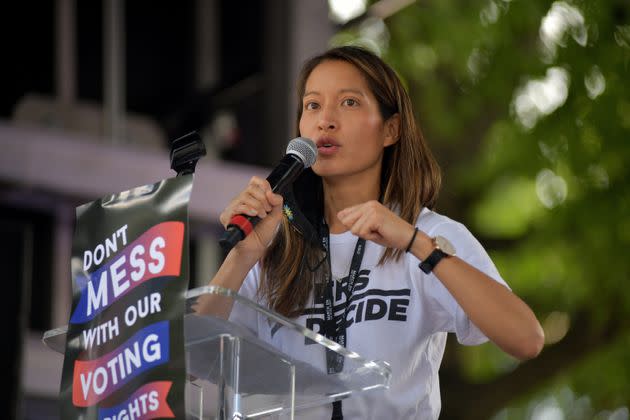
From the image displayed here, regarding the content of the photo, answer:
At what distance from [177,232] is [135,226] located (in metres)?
0.13

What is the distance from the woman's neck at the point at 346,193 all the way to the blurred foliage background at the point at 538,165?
3334mm

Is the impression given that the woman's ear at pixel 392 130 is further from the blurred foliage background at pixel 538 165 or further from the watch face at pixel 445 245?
the blurred foliage background at pixel 538 165

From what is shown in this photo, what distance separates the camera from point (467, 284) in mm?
2449

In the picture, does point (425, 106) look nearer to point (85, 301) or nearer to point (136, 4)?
point (136, 4)

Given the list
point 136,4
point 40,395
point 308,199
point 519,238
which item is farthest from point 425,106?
point 308,199

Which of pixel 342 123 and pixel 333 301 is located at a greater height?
pixel 342 123

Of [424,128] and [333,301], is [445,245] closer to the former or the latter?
[333,301]

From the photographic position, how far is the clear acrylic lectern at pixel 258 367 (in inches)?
87.8

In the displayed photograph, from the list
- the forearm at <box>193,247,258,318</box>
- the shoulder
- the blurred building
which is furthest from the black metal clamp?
the blurred building

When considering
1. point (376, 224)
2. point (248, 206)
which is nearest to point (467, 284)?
point (376, 224)

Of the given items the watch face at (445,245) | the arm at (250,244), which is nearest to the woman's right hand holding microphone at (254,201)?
the arm at (250,244)

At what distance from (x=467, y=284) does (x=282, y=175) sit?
0.43 m

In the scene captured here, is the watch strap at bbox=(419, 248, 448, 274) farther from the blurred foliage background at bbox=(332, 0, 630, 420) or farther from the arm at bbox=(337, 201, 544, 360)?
the blurred foliage background at bbox=(332, 0, 630, 420)

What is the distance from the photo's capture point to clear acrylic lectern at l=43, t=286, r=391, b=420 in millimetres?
2230
